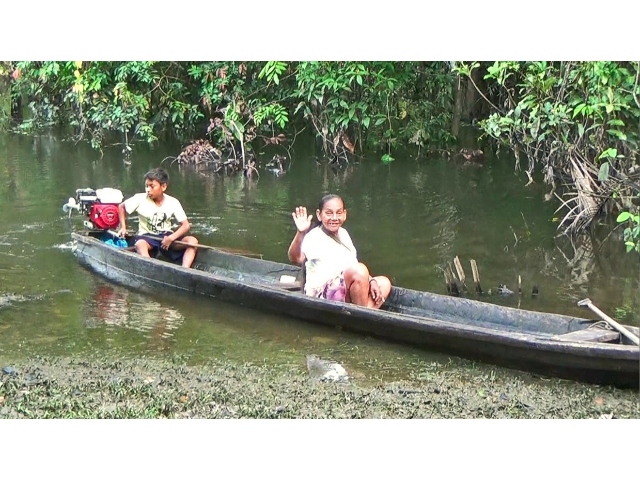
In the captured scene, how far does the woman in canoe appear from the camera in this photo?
5.34 metres

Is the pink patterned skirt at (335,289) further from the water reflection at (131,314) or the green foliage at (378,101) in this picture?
the green foliage at (378,101)

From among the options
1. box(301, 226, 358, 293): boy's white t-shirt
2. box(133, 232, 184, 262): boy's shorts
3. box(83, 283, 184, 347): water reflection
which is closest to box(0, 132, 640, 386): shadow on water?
box(83, 283, 184, 347): water reflection

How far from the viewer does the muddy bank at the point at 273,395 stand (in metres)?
4.23

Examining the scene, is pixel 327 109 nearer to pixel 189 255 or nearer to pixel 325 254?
pixel 189 255

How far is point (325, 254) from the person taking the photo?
5.47m

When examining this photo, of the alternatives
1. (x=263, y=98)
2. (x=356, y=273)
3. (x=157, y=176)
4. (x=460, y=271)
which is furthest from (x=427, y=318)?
(x=263, y=98)

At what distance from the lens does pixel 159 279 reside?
6.61 meters

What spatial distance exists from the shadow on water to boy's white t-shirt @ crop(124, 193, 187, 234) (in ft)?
2.05

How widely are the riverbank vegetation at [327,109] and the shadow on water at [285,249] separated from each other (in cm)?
41

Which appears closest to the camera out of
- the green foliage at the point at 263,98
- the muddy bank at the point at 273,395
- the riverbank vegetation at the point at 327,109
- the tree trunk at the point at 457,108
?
the muddy bank at the point at 273,395

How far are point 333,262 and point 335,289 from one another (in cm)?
18

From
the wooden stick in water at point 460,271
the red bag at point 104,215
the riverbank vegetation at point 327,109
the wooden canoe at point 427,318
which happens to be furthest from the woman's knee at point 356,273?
the riverbank vegetation at point 327,109

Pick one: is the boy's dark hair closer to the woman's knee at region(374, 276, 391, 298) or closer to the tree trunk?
the woman's knee at region(374, 276, 391, 298)

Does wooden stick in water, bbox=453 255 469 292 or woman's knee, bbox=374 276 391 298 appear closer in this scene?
woman's knee, bbox=374 276 391 298
